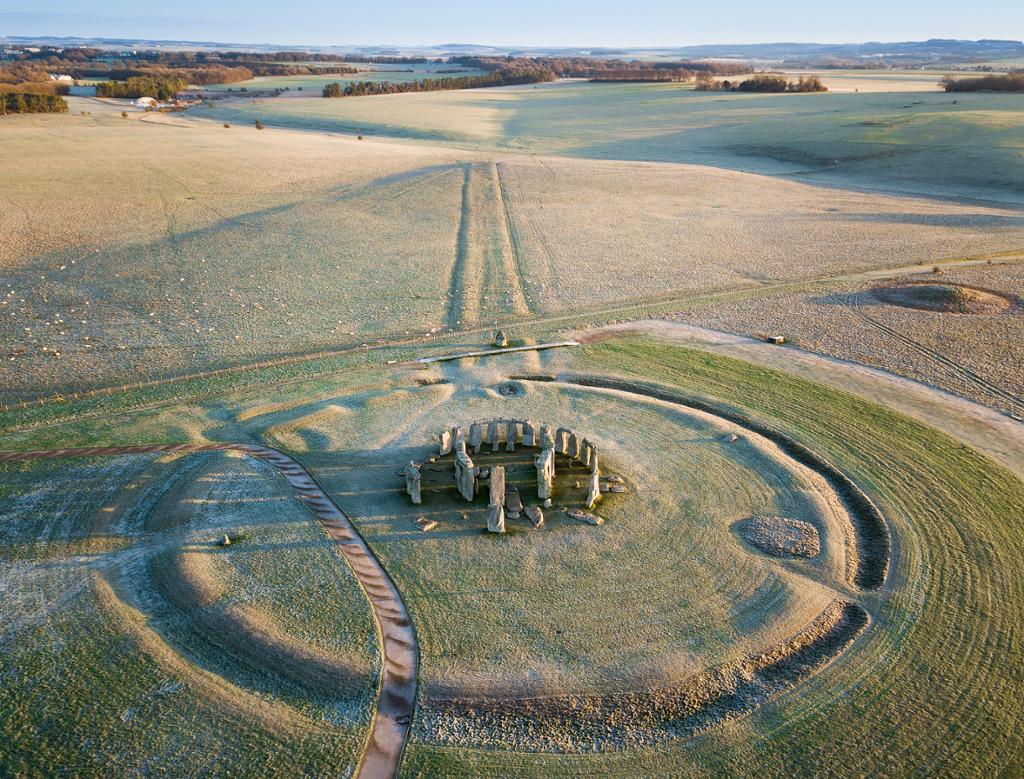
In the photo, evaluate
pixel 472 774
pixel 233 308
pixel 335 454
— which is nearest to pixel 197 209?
pixel 233 308

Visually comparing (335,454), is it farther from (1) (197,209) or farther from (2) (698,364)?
(1) (197,209)

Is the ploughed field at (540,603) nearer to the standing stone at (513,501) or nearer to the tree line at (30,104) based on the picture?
the standing stone at (513,501)

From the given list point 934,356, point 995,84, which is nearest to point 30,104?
point 934,356

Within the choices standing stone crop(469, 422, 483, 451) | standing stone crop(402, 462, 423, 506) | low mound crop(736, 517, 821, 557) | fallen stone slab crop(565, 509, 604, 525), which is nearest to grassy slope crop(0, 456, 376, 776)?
standing stone crop(402, 462, 423, 506)

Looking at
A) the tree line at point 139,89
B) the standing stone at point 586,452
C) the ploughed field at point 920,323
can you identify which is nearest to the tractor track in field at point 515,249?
the ploughed field at point 920,323

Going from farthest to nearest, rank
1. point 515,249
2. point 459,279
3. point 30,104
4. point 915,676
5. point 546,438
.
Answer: point 30,104 < point 515,249 < point 459,279 < point 546,438 < point 915,676

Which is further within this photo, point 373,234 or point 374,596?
point 373,234

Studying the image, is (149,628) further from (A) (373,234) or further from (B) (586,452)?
(A) (373,234)
